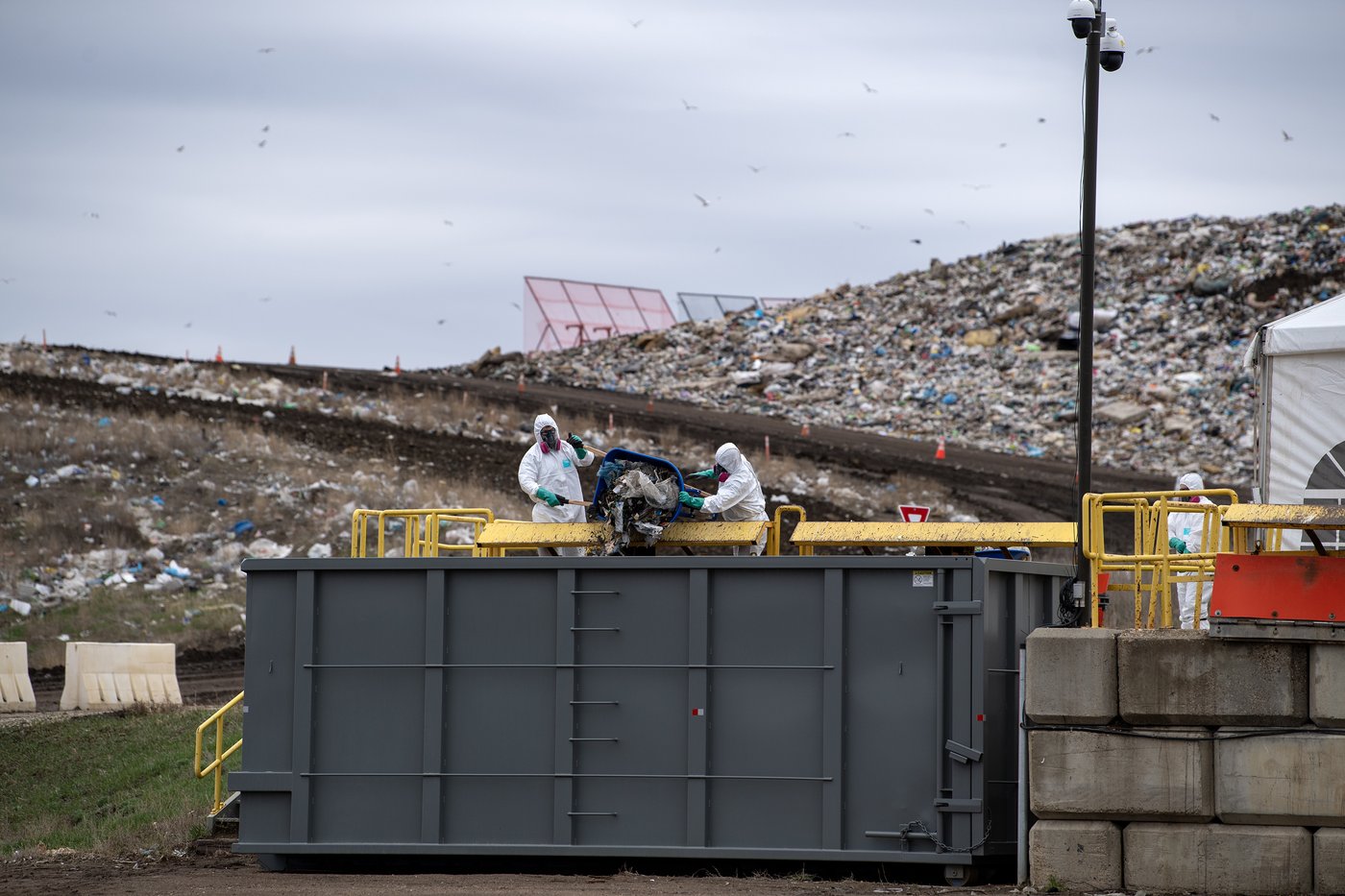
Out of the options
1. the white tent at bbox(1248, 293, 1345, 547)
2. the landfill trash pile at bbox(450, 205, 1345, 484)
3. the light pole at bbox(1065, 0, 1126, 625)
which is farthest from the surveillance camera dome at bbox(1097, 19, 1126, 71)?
the landfill trash pile at bbox(450, 205, 1345, 484)

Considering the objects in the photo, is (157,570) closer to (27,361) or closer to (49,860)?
(49,860)

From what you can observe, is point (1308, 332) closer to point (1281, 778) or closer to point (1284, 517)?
point (1284, 517)

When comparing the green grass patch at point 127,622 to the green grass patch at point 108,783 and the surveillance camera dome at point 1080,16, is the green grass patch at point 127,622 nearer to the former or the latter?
the green grass patch at point 108,783

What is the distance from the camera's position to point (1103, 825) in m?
8.09

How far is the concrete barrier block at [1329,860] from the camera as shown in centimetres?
766

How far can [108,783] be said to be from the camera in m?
14.3

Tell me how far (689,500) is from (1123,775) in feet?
11.0

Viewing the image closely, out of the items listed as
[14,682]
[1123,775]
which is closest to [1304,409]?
[1123,775]

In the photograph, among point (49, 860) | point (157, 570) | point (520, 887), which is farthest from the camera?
point (157, 570)

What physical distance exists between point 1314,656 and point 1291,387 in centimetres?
476

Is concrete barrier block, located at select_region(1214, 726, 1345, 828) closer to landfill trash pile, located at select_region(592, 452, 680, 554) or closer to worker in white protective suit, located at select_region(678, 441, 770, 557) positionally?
worker in white protective suit, located at select_region(678, 441, 770, 557)

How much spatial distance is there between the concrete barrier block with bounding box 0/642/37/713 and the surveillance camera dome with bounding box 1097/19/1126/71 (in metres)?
13.3

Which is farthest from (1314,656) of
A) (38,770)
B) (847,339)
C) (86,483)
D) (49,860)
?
(847,339)

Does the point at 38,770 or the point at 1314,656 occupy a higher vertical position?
the point at 1314,656
